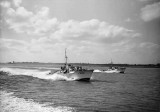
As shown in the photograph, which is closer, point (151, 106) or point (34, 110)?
point (34, 110)

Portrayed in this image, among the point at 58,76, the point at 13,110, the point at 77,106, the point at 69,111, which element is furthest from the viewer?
the point at 58,76

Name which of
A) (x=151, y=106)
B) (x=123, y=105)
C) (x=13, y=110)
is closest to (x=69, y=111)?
(x=13, y=110)

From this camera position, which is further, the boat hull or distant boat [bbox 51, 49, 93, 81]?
the boat hull

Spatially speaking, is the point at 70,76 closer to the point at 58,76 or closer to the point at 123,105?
the point at 58,76

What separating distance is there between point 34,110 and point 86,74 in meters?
23.2

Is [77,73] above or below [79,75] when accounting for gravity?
above

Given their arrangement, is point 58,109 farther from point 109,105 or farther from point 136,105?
point 136,105

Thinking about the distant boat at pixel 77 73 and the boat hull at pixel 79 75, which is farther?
the boat hull at pixel 79 75

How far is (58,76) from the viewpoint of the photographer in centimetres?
3872

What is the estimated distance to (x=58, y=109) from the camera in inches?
530

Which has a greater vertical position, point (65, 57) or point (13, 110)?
point (65, 57)

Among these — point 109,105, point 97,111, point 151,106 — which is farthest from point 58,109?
point 151,106

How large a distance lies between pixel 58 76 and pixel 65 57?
4853 millimetres

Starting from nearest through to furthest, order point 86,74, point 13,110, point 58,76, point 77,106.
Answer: point 13,110, point 77,106, point 86,74, point 58,76
